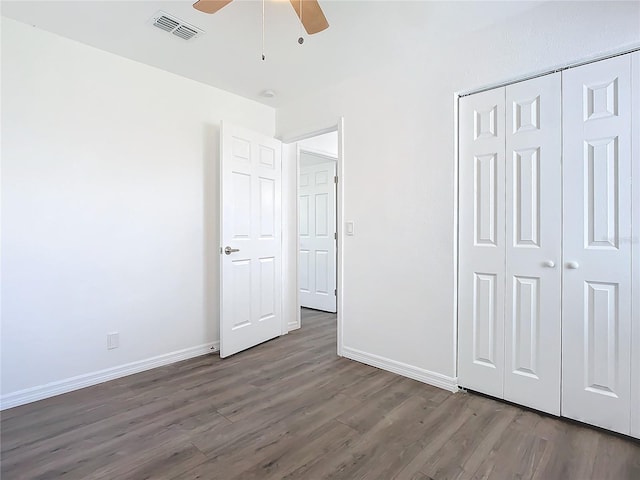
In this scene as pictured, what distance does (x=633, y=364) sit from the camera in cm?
181

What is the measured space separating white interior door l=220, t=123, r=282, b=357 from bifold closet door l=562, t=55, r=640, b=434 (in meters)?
2.48

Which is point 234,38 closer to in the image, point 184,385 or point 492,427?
point 184,385

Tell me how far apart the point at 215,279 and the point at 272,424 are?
5.33 feet

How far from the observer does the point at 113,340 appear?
2.62 meters

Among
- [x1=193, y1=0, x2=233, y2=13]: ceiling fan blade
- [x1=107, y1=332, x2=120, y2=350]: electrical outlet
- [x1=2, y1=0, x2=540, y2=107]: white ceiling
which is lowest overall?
[x1=107, y1=332, x2=120, y2=350]: electrical outlet

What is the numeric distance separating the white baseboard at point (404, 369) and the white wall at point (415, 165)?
10 mm

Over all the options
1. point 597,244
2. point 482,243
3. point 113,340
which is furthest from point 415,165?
point 113,340

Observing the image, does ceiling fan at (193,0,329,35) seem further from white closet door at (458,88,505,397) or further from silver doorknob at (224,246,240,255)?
silver doorknob at (224,246,240,255)

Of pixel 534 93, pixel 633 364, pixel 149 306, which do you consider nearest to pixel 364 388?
pixel 633 364

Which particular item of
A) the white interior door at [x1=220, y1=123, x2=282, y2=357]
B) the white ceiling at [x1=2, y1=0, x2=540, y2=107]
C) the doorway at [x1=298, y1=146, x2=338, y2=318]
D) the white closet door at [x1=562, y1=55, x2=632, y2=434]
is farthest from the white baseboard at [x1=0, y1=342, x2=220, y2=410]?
the white closet door at [x1=562, y1=55, x2=632, y2=434]

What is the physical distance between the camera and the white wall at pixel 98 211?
7.27 ft

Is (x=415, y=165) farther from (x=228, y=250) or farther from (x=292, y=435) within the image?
(x=292, y=435)

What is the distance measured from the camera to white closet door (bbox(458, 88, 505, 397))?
2246 mm

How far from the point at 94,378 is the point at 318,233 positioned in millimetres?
3191
